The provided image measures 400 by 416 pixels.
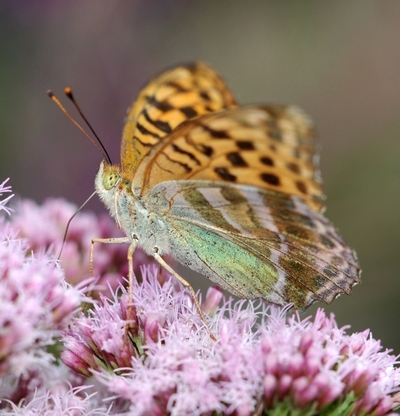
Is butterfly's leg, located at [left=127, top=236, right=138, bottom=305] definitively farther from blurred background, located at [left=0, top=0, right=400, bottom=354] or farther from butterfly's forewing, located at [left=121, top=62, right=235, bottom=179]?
blurred background, located at [left=0, top=0, right=400, bottom=354]

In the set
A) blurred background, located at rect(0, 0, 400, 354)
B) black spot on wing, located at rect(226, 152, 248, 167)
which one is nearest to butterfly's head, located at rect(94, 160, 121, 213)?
black spot on wing, located at rect(226, 152, 248, 167)

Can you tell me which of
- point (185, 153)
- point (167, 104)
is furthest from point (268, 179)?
point (167, 104)

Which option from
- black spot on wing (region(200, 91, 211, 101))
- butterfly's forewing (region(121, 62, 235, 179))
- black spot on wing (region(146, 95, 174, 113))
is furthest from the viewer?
black spot on wing (region(200, 91, 211, 101))

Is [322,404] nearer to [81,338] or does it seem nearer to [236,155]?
[81,338]

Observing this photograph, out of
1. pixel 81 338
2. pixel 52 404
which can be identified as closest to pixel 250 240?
pixel 81 338

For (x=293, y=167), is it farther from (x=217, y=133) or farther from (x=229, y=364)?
(x=229, y=364)
